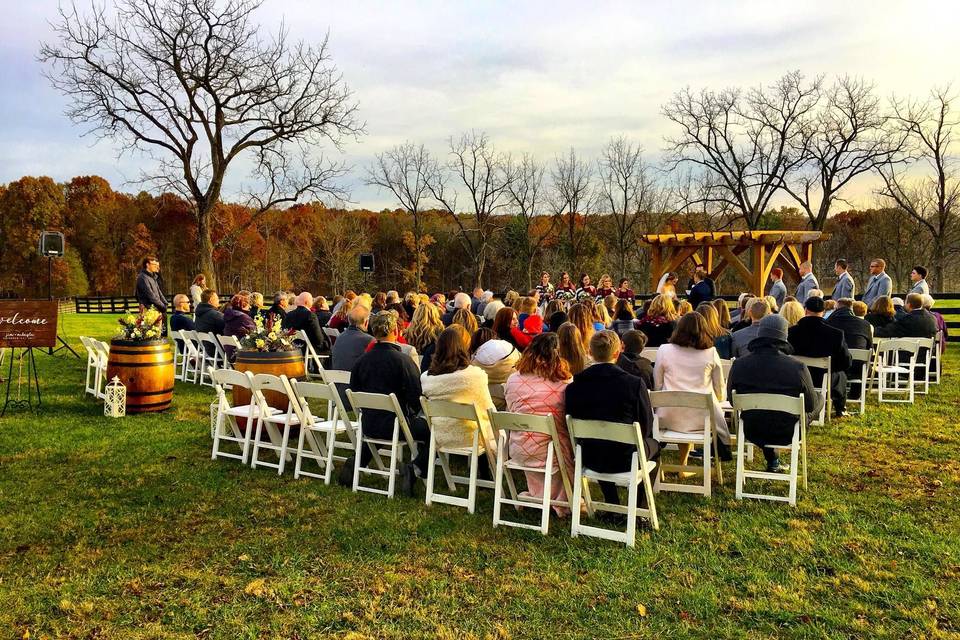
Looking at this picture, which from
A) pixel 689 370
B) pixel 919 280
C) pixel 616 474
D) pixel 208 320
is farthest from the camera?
pixel 919 280

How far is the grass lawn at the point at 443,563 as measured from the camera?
3.50 meters

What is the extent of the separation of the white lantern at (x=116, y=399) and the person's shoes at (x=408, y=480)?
491 centimetres

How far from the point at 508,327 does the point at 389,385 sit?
2162mm

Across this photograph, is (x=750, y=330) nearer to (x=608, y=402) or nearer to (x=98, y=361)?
(x=608, y=402)

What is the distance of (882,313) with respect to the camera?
34.1ft

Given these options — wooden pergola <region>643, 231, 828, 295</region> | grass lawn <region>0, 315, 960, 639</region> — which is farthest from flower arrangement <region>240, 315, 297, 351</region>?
wooden pergola <region>643, 231, 828, 295</region>

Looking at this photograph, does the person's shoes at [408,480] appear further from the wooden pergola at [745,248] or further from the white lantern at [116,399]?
the wooden pergola at [745,248]

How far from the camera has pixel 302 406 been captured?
6.46 meters

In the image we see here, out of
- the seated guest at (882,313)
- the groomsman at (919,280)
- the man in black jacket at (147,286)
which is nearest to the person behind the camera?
the seated guest at (882,313)

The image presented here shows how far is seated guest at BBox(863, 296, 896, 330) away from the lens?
407 inches

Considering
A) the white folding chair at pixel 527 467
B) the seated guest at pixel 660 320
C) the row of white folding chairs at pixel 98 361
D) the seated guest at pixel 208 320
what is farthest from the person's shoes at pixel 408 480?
the seated guest at pixel 208 320

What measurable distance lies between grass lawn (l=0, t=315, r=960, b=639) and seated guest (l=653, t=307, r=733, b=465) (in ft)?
2.04

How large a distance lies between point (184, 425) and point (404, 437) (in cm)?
373

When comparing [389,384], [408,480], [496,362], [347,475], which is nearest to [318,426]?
[347,475]
